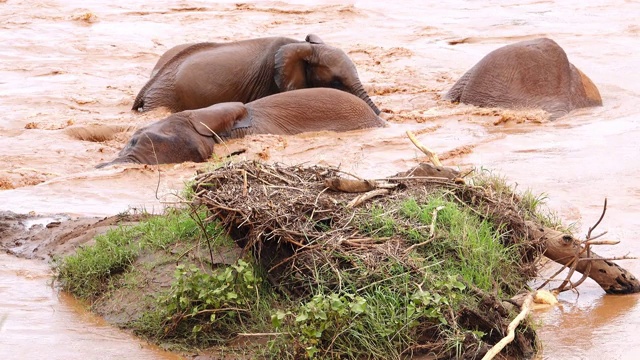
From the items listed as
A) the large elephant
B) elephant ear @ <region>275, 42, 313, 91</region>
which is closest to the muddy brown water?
the large elephant

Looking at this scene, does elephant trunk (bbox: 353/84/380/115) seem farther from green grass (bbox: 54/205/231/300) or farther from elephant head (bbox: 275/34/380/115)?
green grass (bbox: 54/205/231/300)

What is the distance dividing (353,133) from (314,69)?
1.23m

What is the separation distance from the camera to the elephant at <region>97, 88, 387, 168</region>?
9117 millimetres

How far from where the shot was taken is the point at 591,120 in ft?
34.8

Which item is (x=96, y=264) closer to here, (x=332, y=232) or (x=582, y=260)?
(x=332, y=232)

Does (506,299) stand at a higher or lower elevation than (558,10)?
higher

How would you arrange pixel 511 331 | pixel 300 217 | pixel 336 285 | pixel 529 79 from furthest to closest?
1. pixel 529 79
2. pixel 300 217
3. pixel 336 285
4. pixel 511 331

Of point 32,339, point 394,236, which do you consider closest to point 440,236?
point 394,236

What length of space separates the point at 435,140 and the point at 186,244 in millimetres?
4600

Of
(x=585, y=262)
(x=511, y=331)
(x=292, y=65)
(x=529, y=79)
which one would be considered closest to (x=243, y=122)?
(x=292, y=65)

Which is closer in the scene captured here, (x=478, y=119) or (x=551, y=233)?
(x=551, y=233)

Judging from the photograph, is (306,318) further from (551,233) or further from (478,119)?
(478,119)

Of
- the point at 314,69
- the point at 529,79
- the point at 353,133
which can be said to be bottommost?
the point at 353,133

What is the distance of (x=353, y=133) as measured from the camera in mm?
10312
